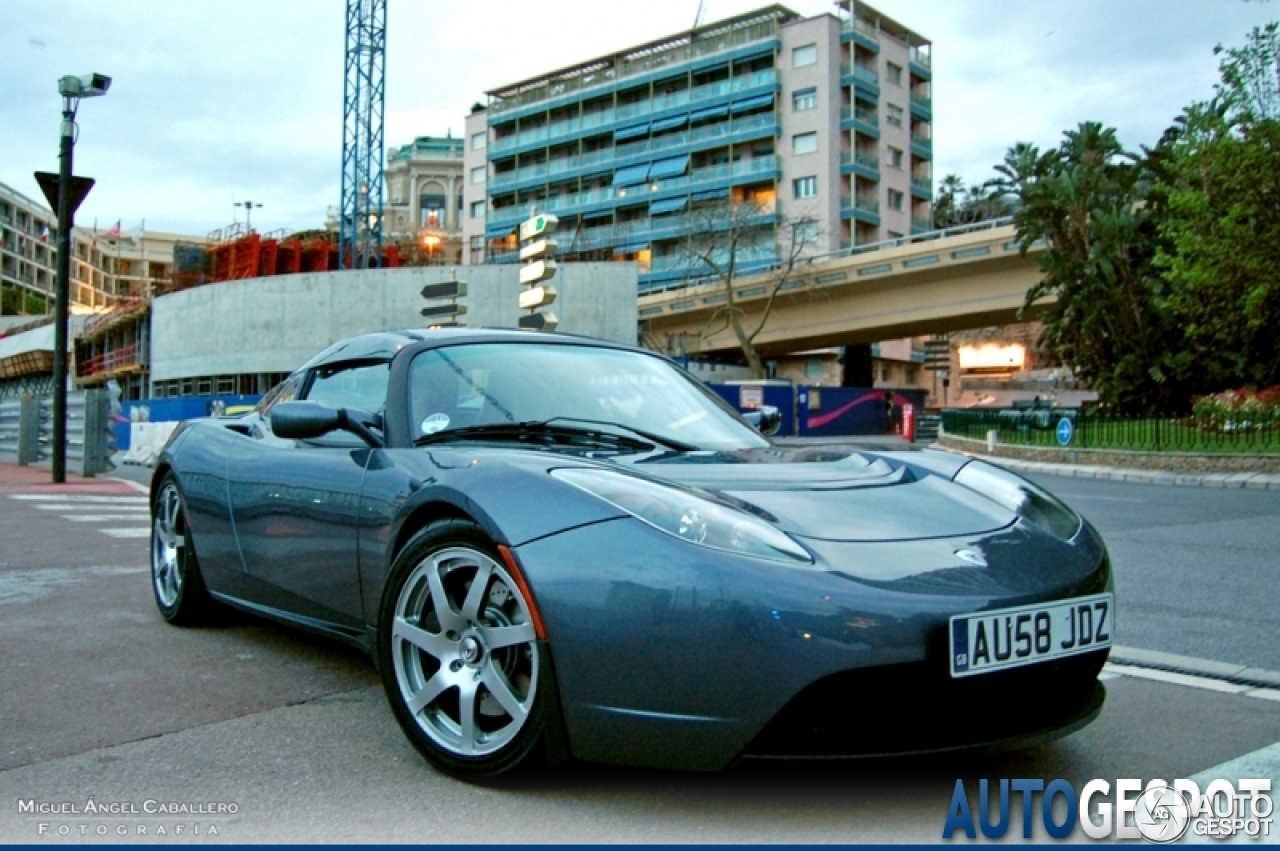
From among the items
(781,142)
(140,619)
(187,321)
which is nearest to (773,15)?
(781,142)

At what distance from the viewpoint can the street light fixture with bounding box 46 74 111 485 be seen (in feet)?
52.4

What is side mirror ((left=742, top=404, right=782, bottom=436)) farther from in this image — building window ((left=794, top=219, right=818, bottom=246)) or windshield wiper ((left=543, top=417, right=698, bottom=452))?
building window ((left=794, top=219, right=818, bottom=246))

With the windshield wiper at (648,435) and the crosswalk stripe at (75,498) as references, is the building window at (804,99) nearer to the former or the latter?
the crosswalk stripe at (75,498)

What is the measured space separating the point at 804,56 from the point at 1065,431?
46.9m

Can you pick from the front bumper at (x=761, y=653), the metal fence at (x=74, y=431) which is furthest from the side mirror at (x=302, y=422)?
the metal fence at (x=74, y=431)

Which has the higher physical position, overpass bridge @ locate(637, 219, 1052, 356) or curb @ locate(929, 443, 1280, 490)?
overpass bridge @ locate(637, 219, 1052, 356)

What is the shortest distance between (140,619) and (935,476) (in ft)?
12.3

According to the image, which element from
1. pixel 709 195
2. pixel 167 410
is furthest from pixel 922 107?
pixel 167 410

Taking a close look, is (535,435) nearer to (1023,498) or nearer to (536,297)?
(1023,498)

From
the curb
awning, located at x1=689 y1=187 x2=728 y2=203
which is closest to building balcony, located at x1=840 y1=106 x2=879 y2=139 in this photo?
awning, located at x1=689 y1=187 x2=728 y2=203

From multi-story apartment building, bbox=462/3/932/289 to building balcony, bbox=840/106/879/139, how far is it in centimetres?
10

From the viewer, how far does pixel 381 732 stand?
3.35 meters

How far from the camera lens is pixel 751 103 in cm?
6719

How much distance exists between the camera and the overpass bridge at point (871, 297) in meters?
40.8
